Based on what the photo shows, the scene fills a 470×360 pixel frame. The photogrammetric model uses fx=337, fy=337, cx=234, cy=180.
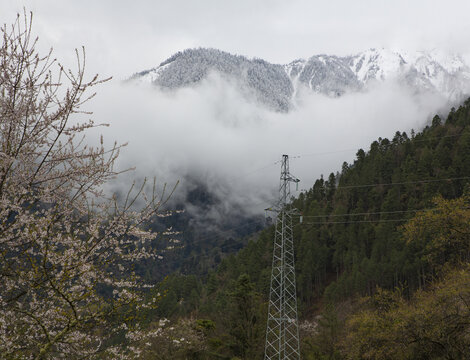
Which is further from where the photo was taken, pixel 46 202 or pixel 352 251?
pixel 352 251

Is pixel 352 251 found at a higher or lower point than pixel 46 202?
lower

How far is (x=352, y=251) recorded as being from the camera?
66.1 meters

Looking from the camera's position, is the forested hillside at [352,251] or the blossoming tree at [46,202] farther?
the forested hillside at [352,251]

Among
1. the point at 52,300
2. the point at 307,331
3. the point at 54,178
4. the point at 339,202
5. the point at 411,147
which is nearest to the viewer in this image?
the point at 54,178

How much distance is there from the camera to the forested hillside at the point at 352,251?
32.0 metres

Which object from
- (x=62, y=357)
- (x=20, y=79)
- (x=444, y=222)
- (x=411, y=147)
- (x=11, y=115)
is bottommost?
(x=62, y=357)

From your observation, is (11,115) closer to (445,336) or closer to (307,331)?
(445,336)

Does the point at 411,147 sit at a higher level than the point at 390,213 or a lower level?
higher

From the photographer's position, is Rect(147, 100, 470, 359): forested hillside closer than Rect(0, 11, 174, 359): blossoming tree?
No

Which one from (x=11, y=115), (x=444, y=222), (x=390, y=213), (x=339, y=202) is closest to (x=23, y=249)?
(x=11, y=115)

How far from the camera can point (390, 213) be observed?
214 feet

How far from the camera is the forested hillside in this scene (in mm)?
31969

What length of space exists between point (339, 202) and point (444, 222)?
6984cm

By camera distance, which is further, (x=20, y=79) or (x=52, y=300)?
(x=52, y=300)
